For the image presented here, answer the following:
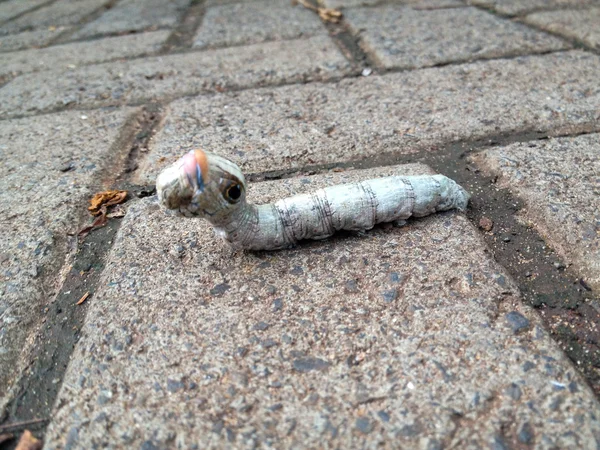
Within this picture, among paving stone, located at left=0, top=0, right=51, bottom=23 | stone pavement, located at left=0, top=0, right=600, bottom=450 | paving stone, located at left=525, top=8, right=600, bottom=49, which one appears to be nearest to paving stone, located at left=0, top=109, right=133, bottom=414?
stone pavement, located at left=0, top=0, right=600, bottom=450

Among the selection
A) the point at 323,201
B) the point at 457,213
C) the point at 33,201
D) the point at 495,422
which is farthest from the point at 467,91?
the point at 33,201

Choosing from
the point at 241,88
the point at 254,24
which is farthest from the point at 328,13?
the point at 241,88

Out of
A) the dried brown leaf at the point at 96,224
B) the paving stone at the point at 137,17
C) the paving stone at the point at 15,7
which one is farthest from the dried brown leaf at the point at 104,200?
the paving stone at the point at 15,7

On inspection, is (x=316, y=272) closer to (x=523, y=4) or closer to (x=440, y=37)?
(x=440, y=37)

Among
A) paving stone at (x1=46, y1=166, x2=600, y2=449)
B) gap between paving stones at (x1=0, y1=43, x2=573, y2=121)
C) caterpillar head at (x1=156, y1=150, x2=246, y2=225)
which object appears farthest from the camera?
gap between paving stones at (x1=0, y1=43, x2=573, y2=121)

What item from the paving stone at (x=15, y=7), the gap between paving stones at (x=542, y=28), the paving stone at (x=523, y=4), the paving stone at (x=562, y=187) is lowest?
the paving stone at (x=523, y=4)

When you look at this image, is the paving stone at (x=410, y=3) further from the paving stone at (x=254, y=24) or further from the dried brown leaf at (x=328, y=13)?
the paving stone at (x=254, y=24)

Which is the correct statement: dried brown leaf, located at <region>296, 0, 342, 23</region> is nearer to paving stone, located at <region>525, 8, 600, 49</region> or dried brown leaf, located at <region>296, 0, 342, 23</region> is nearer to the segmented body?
paving stone, located at <region>525, 8, 600, 49</region>
